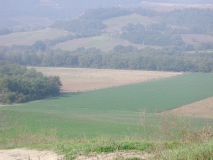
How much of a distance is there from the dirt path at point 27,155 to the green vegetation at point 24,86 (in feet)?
116

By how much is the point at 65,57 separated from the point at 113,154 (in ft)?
→ 253

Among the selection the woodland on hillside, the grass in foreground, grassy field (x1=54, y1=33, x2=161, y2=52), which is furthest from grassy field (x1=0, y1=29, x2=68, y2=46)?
the grass in foreground

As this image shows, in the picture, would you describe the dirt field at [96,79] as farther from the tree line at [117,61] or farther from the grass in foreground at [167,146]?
the grass in foreground at [167,146]

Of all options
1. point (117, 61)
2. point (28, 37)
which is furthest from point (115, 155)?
point (28, 37)

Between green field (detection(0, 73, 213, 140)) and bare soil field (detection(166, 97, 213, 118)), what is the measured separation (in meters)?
1.35

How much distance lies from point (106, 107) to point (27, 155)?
102 feet

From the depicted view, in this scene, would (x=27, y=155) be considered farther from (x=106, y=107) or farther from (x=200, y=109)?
(x=106, y=107)

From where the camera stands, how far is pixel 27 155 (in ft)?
33.4

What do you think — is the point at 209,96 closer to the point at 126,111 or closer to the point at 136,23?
the point at 126,111

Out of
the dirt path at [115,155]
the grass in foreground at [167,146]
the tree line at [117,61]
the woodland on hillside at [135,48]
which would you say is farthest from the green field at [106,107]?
the woodland on hillside at [135,48]

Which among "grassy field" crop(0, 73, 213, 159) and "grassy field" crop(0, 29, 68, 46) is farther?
"grassy field" crop(0, 29, 68, 46)

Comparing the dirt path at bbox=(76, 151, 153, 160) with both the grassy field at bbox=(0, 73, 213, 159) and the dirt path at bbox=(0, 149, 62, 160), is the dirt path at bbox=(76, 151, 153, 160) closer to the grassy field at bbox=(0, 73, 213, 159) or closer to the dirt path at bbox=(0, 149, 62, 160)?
the grassy field at bbox=(0, 73, 213, 159)

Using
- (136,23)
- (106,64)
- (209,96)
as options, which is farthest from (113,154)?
(136,23)

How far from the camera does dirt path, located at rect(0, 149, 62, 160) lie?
9.73 m
